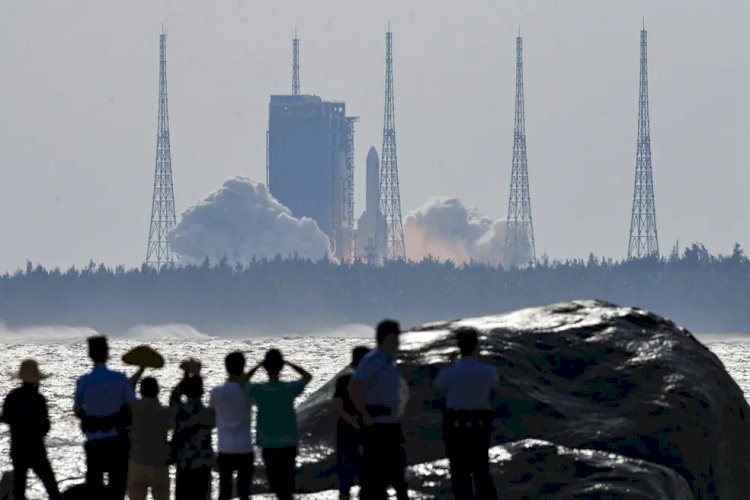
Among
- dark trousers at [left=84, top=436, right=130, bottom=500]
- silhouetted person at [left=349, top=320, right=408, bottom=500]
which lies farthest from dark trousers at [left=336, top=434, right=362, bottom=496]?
dark trousers at [left=84, top=436, right=130, bottom=500]

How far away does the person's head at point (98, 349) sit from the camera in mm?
13969

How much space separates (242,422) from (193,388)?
101 centimetres

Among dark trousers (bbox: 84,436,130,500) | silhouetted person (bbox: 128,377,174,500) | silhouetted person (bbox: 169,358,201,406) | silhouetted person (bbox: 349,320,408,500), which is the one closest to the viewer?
silhouetted person (bbox: 349,320,408,500)

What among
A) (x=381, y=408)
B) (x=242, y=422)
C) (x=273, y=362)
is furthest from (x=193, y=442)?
(x=381, y=408)

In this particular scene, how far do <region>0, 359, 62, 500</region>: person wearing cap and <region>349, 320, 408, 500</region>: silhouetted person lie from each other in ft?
10.5

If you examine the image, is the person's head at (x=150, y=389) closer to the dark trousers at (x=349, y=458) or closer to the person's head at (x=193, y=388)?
the person's head at (x=193, y=388)

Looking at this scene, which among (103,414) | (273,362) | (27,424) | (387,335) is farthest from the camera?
(27,424)

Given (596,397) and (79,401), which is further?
(596,397)

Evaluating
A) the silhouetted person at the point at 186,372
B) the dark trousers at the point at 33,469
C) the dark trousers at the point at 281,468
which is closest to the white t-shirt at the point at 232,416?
the dark trousers at the point at 281,468

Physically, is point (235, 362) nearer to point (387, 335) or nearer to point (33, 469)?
point (387, 335)

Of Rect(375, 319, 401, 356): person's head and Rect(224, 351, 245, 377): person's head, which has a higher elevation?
Rect(375, 319, 401, 356): person's head

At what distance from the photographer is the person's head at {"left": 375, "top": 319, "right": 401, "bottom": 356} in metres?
13.2

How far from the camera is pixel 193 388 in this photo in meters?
14.7

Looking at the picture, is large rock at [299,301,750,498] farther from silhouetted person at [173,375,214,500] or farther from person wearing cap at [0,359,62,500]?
person wearing cap at [0,359,62,500]
